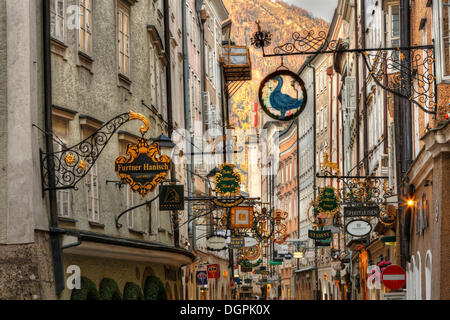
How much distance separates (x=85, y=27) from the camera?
19594 millimetres

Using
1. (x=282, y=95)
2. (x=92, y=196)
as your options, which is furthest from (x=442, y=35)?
(x=92, y=196)

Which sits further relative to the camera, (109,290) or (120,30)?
(120,30)

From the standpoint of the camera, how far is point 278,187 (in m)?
96.4

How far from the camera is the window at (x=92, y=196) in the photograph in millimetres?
18984

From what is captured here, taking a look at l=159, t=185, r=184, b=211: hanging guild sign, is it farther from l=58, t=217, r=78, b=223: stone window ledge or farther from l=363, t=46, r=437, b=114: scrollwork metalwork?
l=363, t=46, r=437, b=114: scrollwork metalwork

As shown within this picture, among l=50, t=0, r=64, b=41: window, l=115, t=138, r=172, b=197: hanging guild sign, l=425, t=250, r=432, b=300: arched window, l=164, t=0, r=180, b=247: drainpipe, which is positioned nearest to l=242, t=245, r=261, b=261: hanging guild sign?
l=164, t=0, r=180, b=247: drainpipe

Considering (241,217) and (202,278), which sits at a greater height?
(241,217)

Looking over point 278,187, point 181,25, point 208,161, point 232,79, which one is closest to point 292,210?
point 278,187

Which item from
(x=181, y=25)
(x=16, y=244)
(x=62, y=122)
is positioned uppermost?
(x=181, y=25)

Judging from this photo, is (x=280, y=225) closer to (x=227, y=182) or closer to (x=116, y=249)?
(x=227, y=182)

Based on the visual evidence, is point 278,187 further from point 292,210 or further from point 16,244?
point 16,244

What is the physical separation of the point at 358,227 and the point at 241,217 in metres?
5.87
